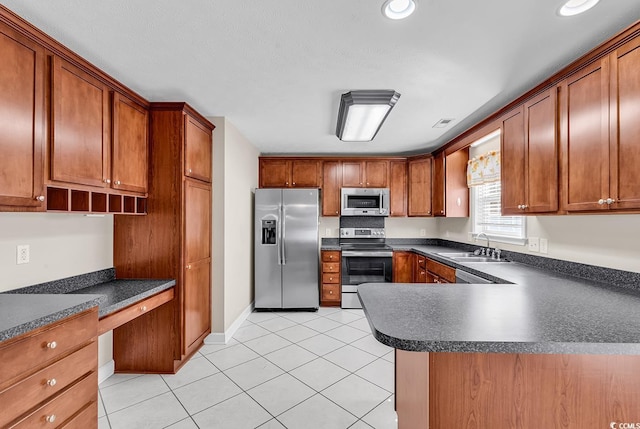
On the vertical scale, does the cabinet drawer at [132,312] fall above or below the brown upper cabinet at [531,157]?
below

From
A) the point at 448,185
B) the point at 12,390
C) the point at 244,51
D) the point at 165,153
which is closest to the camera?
the point at 12,390

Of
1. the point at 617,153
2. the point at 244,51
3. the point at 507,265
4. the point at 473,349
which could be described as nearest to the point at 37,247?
the point at 244,51

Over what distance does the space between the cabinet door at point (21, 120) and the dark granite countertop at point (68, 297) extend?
52 cm

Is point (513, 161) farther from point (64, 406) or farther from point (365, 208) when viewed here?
point (64, 406)

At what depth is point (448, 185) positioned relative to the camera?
405 cm

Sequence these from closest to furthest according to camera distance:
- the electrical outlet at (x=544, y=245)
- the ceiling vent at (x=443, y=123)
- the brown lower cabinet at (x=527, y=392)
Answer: the brown lower cabinet at (x=527, y=392) → the electrical outlet at (x=544, y=245) → the ceiling vent at (x=443, y=123)

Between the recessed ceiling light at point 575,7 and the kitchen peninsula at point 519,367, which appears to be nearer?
the kitchen peninsula at point 519,367

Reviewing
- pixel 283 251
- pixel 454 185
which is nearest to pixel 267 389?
pixel 283 251

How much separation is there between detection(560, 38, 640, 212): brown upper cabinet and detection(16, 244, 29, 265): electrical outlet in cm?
345

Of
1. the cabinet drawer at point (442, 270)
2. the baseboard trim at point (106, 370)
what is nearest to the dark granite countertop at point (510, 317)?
the cabinet drawer at point (442, 270)

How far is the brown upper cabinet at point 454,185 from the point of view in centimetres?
403

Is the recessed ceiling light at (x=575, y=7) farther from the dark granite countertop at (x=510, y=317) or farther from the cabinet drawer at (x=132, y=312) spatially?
the cabinet drawer at (x=132, y=312)

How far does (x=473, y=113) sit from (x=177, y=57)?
2.71m

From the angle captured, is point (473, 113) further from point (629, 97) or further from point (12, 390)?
point (12, 390)
